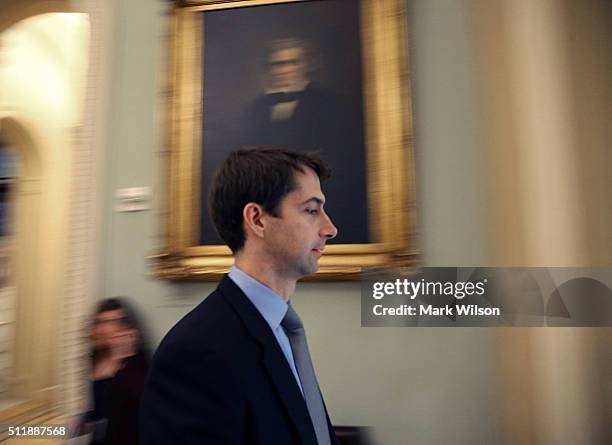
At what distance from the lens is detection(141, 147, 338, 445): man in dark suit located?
660 millimetres

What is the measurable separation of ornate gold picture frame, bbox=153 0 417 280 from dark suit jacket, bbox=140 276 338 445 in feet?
2.15

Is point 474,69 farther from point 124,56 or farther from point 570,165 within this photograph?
point 124,56

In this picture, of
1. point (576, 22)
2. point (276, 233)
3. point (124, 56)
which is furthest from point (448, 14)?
point (124, 56)

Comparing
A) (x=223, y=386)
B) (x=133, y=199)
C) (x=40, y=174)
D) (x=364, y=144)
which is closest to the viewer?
(x=223, y=386)

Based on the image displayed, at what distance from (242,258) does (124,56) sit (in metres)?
1.15

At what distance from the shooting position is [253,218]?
2.97ft

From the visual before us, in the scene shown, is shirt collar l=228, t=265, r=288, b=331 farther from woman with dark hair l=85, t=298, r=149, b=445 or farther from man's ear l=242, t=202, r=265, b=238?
woman with dark hair l=85, t=298, r=149, b=445

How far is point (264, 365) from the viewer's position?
749 millimetres

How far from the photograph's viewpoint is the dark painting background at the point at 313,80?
4.67 ft

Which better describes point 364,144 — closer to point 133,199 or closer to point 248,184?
point 248,184

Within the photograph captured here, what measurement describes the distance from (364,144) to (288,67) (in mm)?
390

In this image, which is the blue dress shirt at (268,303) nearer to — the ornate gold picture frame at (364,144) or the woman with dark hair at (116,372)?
the ornate gold picture frame at (364,144)

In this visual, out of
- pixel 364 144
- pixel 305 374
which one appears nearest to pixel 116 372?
pixel 305 374

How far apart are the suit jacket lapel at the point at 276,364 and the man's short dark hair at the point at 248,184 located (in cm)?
16
